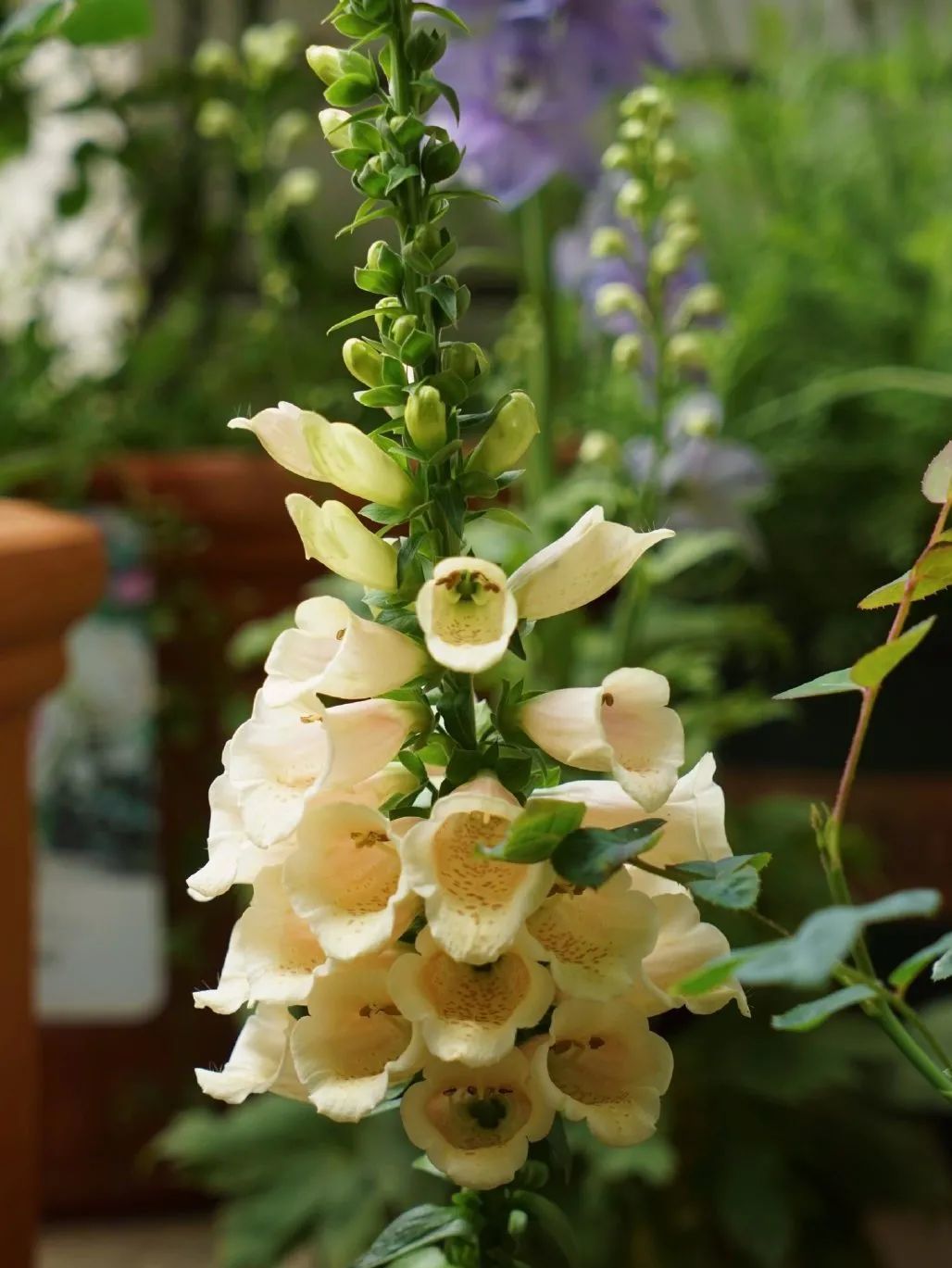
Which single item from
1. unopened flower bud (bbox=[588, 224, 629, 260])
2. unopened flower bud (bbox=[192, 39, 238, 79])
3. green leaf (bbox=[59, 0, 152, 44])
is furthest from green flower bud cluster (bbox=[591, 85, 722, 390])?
unopened flower bud (bbox=[192, 39, 238, 79])

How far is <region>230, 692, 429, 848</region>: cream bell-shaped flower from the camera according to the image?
28 centimetres

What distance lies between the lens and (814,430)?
3.39 ft

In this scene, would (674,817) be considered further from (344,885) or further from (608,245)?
(608,245)

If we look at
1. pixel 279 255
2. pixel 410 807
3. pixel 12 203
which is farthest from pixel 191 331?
pixel 410 807

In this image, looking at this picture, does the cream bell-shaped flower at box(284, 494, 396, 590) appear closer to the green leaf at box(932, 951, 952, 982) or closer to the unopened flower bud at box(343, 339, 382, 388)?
the unopened flower bud at box(343, 339, 382, 388)

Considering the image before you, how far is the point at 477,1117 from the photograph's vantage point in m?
0.28

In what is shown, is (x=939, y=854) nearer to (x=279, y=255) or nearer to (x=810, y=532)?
(x=810, y=532)

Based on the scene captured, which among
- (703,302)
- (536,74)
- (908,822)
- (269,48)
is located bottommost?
(908,822)

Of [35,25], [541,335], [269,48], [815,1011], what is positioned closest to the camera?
[815,1011]

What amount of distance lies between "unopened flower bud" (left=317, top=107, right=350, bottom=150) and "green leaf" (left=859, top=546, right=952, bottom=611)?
145mm

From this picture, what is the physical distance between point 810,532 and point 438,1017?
0.83m

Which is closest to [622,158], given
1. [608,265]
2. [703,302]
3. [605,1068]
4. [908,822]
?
[703,302]

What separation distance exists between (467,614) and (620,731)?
0.13 feet

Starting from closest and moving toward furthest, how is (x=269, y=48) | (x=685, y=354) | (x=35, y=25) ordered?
(x=35, y=25), (x=685, y=354), (x=269, y=48)
